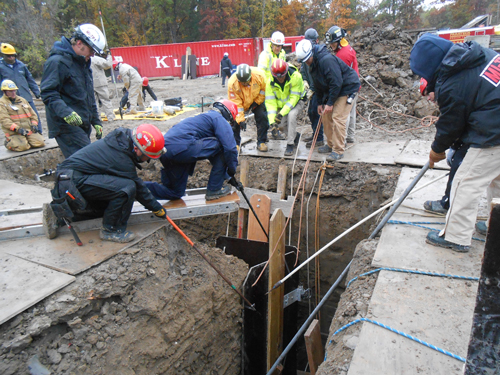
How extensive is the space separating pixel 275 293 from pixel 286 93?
10.5 ft

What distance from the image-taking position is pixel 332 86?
15.7 ft

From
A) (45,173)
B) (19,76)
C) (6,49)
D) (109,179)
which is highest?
(6,49)

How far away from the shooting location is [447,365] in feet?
6.18

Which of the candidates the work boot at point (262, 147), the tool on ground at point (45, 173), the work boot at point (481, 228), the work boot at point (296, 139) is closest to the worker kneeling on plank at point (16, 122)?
the tool on ground at point (45, 173)

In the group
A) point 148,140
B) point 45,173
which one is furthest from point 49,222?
point 45,173

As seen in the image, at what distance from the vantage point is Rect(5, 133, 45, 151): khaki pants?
19.7 ft

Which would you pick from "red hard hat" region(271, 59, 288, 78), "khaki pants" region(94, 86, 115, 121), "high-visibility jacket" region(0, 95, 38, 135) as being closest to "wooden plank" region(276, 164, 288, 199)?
"red hard hat" region(271, 59, 288, 78)

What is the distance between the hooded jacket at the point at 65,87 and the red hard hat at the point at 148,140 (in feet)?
3.62

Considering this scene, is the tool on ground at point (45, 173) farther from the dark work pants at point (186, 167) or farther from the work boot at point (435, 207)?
the work boot at point (435, 207)

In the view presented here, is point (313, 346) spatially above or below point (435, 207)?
below

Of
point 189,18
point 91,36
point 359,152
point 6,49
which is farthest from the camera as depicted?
point 189,18

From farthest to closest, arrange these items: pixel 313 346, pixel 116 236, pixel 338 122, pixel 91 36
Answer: pixel 338 122 → pixel 91 36 → pixel 116 236 → pixel 313 346

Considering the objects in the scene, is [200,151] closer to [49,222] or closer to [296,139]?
[49,222]

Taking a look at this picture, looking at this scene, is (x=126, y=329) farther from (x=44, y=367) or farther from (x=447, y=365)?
(x=447, y=365)
